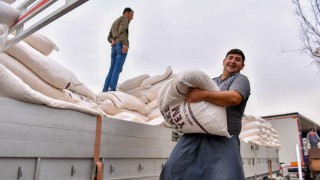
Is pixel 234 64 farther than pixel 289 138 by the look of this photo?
No

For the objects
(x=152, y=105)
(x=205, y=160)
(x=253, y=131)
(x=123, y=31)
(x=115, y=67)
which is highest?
(x=123, y=31)

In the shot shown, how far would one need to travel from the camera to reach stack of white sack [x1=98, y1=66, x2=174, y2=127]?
2737 mm

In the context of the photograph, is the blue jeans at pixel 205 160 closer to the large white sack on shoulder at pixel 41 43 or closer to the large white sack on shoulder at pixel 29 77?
the large white sack on shoulder at pixel 29 77

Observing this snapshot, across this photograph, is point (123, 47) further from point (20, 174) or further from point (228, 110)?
point (20, 174)

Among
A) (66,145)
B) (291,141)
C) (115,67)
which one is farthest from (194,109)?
(291,141)

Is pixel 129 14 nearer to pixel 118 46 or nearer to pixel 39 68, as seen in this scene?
pixel 118 46

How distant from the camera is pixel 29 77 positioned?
1974 mm

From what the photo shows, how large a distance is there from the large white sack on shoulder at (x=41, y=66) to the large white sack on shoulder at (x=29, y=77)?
3 centimetres

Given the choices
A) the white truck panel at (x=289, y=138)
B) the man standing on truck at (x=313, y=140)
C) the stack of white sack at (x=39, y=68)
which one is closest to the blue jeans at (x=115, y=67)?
the stack of white sack at (x=39, y=68)

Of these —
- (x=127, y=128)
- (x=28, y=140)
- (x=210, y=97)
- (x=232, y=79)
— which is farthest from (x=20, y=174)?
(x=232, y=79)

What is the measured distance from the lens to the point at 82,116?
1643 mm

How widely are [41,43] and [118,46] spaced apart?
5.75 ft

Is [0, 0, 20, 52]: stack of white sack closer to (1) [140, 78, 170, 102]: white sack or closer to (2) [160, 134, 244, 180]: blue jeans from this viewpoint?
(2) [160, 134, 244, 180]: blue jeans

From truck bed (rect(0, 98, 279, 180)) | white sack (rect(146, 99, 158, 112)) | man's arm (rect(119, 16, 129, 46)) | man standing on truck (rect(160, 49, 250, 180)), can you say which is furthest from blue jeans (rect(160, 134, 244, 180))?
man's arm (rect(119, 16, 129, 46))
